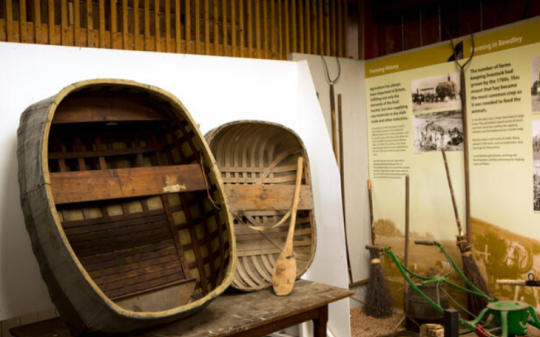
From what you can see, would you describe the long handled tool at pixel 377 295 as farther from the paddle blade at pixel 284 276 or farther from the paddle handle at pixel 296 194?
the paddle blade at pixel 284 276

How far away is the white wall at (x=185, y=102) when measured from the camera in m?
2.79

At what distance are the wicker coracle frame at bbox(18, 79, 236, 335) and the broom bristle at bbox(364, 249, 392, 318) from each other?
2.02 meters

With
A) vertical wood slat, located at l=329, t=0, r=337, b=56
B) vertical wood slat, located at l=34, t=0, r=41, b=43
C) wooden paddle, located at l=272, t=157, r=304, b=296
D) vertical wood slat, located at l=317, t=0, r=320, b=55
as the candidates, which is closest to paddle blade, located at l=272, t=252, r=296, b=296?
wooden paddle, located at l=272, t=157, r=304, b=296

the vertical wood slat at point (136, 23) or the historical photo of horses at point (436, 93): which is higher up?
the vertical wood slat at point (136, 23)

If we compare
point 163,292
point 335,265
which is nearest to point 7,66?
point 163,292

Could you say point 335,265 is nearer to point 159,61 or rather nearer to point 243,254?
point 243,254

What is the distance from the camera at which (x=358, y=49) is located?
17.1 feet

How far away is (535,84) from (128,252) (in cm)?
297

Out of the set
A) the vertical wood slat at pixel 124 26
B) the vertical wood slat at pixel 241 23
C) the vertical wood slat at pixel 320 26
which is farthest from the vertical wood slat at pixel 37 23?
the vertical wood slat at pixel 320 26

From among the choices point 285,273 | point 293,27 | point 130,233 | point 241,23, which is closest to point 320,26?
point 293,27

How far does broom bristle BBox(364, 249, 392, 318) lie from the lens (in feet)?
15.0

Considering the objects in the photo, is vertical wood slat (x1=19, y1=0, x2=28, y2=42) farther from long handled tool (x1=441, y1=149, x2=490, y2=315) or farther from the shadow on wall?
long handled tool (x1=441, y1=149, x2=490, y2=315)

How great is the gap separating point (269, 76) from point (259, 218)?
1040 mm

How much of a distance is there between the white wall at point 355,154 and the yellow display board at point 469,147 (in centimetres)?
9
